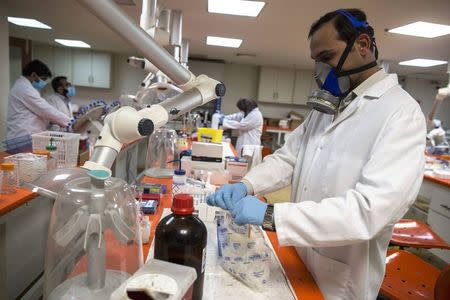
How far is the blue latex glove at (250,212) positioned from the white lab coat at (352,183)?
0.04 metres

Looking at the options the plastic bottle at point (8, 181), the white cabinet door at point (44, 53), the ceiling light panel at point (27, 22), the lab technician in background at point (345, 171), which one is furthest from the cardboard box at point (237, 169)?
the white cabinet door at point (44, 53)

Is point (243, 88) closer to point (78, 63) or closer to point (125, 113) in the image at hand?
point (78, 63)

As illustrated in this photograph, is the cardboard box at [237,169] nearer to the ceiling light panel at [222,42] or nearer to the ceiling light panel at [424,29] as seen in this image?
the ceiling light panel at [424,29]

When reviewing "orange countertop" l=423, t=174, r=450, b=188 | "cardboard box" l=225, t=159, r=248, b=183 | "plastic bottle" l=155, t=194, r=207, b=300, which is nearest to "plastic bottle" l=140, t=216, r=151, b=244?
"plastic bottle" l=155, t=194, r=207, b=300

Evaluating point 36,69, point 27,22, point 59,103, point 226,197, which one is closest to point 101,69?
point 27,22

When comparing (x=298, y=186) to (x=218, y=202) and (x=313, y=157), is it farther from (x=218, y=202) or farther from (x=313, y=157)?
(x=218, y=202)

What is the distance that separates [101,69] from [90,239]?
314 inches

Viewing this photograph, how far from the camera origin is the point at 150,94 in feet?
6.26

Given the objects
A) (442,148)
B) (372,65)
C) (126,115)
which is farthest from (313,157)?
(442,148)

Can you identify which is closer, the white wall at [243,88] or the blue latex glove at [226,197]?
the blue latex glove at [226,197]

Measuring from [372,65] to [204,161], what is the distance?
1.26 meters

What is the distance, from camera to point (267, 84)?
27.3ft

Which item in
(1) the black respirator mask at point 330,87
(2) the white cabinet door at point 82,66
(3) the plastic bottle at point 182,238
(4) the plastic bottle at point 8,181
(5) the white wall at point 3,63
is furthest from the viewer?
(2) the white cabinet door at point 82,66

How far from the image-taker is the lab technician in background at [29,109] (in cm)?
304
